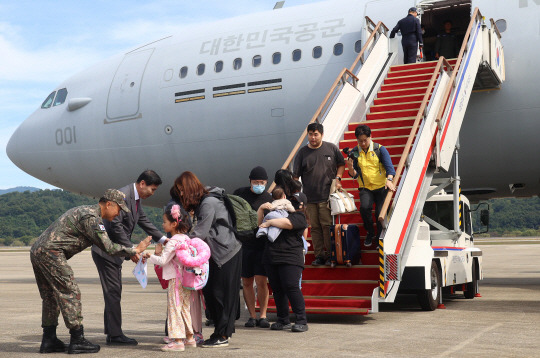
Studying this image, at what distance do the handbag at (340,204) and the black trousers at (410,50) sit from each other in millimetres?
4756

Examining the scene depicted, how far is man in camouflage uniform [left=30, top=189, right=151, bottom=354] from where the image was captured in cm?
649

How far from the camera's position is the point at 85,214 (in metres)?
6.61

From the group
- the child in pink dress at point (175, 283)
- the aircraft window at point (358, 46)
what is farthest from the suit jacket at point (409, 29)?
the child in pink dress at point (175, 283)

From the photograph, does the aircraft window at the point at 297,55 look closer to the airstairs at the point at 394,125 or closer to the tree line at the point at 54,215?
the airstairs at the point at 394,125

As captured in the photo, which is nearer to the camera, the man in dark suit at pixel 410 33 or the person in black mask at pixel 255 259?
the person in black mask at pixel 255 259

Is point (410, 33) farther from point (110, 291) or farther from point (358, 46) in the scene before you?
point (110, 291)

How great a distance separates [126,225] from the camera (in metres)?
7.36

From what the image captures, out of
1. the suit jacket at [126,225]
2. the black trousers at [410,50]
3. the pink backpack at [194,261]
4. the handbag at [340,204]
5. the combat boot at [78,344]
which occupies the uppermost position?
the black trousers at [410,50]

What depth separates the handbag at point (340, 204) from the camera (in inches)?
344

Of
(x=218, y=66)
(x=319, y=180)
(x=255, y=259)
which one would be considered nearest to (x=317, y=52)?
(x=218, y=66)

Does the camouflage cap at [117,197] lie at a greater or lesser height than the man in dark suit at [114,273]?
greater

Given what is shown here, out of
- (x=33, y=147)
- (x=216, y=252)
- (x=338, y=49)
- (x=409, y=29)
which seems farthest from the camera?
(x=33, y=147)

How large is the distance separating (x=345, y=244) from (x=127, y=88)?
8.65 metres

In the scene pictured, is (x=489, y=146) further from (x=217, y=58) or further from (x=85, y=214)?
(x=85, y=214)
